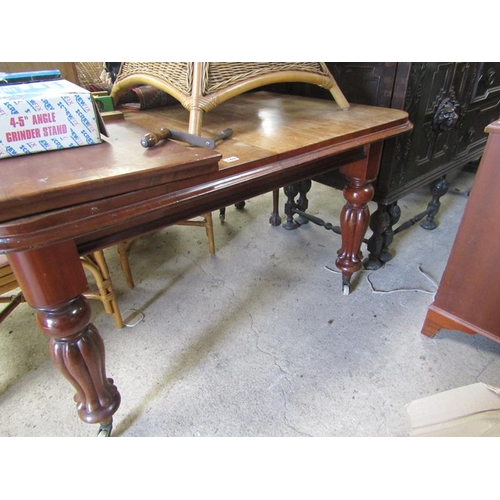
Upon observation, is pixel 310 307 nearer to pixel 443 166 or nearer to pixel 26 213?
pixel 443 166

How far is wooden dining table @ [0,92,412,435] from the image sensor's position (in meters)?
0.57

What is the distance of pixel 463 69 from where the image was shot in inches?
58.4

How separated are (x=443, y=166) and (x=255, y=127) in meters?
1.17

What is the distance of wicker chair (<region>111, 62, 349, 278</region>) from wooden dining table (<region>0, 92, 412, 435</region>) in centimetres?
10

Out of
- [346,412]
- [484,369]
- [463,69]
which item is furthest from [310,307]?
[463,69]

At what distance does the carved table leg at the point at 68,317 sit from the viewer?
0.63 meters

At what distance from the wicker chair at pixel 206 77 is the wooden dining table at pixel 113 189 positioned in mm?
97

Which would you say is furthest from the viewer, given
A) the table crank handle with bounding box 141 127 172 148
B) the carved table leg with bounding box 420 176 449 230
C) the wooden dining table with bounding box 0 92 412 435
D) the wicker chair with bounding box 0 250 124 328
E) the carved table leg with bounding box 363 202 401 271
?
the carved table leg with bounding box 420 176 449 230

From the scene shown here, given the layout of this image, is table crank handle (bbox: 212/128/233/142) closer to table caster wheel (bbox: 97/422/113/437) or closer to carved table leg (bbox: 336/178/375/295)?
carved table leg (bbox: 336/178/375/295)

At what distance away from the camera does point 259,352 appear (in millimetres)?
1287

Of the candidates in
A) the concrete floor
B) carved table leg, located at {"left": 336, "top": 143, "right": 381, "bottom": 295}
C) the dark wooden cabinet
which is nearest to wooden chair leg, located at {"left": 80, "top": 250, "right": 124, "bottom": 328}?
the concrete floor

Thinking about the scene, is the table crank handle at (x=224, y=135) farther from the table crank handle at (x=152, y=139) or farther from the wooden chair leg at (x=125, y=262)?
the wooden chair leg at (x=125, y=262)

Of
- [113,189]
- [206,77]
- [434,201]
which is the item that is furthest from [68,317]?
[434,201]

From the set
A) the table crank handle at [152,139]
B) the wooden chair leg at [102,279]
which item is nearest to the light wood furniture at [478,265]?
the table crank handle at [152,139]
